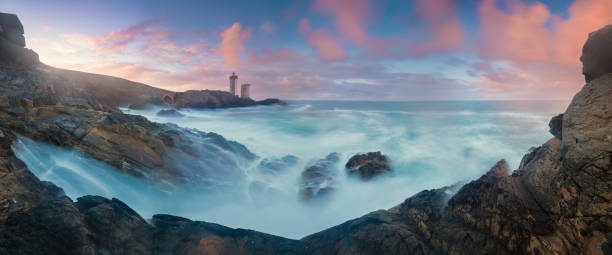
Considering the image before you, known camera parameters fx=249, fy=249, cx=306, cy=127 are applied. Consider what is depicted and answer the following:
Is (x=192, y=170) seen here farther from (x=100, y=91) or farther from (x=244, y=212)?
(x=100, y=91)

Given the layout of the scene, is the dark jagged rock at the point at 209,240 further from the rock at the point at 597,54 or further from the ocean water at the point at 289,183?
the rock at the point at 597,54

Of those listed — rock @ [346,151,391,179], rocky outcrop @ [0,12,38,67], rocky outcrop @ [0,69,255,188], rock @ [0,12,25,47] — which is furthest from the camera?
rock @ [0,12,25,47]

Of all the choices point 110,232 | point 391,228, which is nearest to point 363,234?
point 391,228

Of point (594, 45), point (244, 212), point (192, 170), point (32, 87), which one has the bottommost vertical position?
point (244, 212)

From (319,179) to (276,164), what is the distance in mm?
2311

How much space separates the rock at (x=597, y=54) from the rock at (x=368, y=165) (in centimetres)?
580

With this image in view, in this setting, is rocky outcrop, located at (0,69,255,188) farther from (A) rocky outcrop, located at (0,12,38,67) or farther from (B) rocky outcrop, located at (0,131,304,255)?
(A) rocky outcrop, located at (0,12,38,67)

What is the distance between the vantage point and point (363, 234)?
11.9 ft

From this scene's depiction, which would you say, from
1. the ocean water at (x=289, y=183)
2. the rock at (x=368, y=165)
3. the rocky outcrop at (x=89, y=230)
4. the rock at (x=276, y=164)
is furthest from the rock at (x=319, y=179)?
the rocky outcrop at (x=89, y=230)

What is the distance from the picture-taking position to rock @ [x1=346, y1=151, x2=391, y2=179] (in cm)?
878

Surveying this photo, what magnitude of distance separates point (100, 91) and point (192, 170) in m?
27.5

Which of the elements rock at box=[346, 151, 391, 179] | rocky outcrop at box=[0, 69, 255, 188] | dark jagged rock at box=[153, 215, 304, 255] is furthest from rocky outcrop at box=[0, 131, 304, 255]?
rock at box=[346, 151, 391, 179]

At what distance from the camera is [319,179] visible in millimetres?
8867

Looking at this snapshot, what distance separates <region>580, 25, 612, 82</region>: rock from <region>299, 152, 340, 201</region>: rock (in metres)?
6.18
